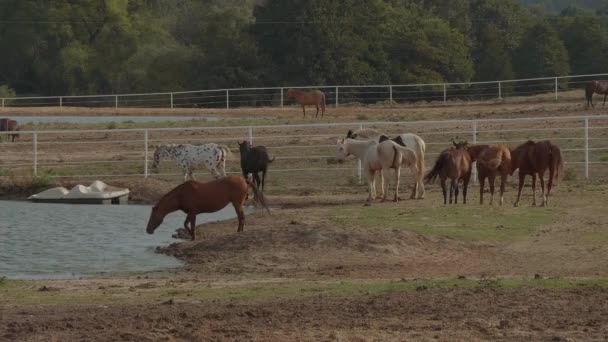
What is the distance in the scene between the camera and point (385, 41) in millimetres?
54875

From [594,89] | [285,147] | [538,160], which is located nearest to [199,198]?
[538,160]

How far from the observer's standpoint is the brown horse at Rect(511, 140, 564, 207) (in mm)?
19500

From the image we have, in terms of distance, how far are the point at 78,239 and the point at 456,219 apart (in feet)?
18.0

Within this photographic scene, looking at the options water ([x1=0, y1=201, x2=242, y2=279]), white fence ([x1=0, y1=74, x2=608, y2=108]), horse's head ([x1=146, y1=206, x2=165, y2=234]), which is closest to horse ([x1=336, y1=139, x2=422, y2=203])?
water ([x1=0, y1=201, x2=242, y2=279])

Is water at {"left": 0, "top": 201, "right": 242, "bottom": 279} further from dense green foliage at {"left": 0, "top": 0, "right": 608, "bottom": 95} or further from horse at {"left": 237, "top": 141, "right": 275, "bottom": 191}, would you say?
dense green foliage at {"left": 0, "top": 0, "right": 608, "bottom": 95}

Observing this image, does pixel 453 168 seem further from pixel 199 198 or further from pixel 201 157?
pixel 201 157

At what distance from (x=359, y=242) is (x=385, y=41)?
4026 centimetres

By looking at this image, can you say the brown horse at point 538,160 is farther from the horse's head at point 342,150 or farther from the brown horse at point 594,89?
the brown horse at point 594,89

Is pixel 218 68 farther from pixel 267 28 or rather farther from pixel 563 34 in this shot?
pixel 563 34

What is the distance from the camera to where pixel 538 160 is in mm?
19625

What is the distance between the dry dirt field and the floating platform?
14.4 feet

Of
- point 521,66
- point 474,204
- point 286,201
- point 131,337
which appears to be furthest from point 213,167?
point 521,66

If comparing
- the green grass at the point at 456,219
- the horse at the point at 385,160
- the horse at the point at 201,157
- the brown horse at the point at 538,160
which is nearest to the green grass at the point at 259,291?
the green grass at the point at 456,219

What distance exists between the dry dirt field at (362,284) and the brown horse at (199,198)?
460mm
